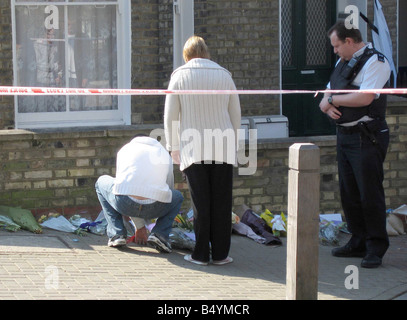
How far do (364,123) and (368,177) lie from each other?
0.45 m

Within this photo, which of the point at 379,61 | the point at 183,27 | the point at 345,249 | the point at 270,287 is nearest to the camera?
the point at 270,287

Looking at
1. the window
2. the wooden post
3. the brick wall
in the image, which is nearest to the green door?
the window

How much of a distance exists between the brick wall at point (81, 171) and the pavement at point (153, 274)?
56 cm

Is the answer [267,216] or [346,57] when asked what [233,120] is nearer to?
[346,57]

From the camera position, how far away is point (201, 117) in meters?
6.59

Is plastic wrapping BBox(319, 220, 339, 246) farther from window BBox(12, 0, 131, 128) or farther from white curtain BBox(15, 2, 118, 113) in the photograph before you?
white curtain BBox(15, 2, 118, 113)

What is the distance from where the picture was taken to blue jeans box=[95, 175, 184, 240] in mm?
6934

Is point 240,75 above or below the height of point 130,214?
above

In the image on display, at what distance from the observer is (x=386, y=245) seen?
22.8 feet

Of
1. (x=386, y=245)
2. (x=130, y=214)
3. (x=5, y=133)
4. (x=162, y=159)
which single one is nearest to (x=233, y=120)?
(x=162, y=159)

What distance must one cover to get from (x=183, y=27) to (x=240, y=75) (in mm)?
985

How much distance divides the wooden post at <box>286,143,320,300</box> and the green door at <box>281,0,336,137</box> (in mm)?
6387

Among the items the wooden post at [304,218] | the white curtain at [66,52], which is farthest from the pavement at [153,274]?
the white curtain at [66,52]

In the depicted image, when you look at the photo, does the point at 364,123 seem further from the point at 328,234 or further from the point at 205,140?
the point at 328,234
